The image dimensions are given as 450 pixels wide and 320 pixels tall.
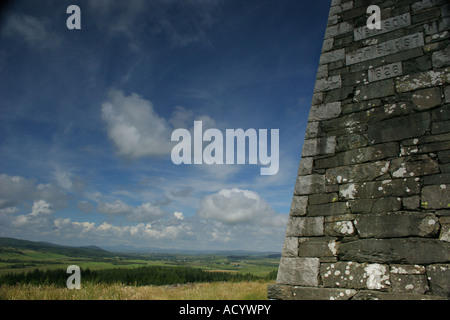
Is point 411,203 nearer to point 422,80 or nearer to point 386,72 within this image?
point 422,80

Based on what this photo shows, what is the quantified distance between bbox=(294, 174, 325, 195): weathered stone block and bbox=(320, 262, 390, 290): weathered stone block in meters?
1.20

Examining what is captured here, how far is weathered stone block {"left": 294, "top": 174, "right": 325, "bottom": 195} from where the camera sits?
4320 mm

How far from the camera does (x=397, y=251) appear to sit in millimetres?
3377

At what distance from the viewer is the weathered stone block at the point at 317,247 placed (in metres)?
3.84

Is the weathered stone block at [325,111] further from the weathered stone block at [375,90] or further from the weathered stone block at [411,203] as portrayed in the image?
the weathered stone block at [411,203]

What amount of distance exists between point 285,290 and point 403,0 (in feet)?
18.8

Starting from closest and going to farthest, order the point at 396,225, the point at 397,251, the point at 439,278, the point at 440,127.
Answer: the point at 439,278, the point at 397,251, the point at 396,225, the point at 440,127

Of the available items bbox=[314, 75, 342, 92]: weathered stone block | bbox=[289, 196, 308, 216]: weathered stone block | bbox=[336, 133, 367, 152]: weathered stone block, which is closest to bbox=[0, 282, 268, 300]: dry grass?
bbox=[289, 196, 308, 216]: weathered stone block

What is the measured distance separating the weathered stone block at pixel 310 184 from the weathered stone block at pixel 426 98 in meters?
1.87

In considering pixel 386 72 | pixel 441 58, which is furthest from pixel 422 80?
pixel 386 72

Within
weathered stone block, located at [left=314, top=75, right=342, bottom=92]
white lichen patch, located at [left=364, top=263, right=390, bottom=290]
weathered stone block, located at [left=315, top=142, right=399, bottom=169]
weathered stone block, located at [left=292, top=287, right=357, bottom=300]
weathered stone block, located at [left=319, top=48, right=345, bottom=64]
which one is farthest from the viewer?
weathered stone block, located at [left=319, top=48, right=345, bottom=64]

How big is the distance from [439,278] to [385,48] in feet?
12.8

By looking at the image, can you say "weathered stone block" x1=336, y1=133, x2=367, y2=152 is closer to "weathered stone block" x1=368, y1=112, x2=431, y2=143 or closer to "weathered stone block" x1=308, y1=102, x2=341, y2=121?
"weathered stone block" x1=368, y1=112, x2=431, y2=143
